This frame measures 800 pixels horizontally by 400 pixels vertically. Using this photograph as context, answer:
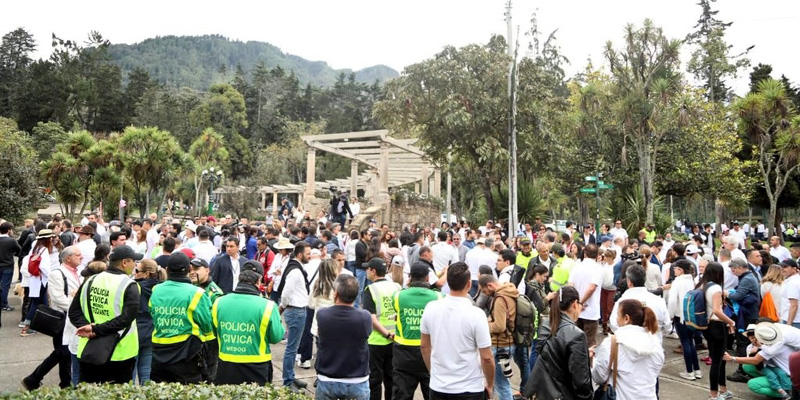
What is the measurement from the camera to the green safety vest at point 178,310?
480cm

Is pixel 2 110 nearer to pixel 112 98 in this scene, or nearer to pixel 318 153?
pixel 112 98

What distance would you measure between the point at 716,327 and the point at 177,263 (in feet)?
18.7

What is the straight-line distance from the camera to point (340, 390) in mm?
4312

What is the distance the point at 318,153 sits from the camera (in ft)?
176

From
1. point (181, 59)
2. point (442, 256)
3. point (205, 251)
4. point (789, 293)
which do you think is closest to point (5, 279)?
point (205, 251)

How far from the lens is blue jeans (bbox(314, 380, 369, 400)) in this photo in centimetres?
431

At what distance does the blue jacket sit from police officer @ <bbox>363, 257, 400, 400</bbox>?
4671mm

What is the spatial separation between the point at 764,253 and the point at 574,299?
6199 millimetres

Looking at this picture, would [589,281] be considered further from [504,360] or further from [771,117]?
[771,117]

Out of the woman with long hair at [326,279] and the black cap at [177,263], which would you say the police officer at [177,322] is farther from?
the woman with long hair at [326,279]

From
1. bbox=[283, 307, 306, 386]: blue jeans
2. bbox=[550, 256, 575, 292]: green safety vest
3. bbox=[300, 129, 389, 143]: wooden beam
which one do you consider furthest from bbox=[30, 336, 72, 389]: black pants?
bbox=[300, 129, 389, 143]: wooden beam

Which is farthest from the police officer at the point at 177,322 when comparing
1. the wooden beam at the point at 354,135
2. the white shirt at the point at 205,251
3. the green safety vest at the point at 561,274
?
the wooden beam at the point at 354,135

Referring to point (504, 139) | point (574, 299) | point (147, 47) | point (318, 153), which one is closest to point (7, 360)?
point (574, 299)

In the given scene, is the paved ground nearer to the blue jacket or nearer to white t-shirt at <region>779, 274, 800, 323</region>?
the blue jacket
